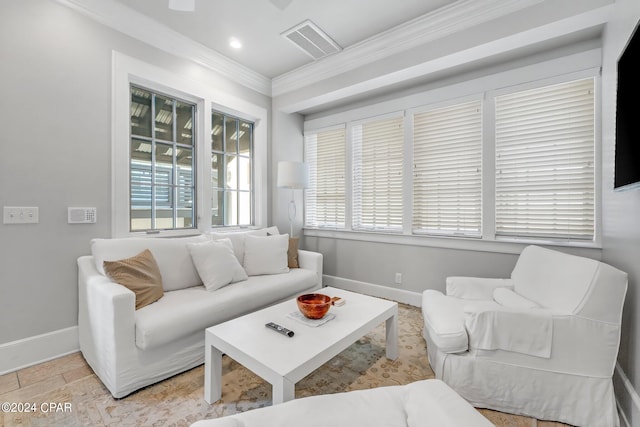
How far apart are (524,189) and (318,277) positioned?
2.24 metres

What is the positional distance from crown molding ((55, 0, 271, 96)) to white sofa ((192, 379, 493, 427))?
3111 mm

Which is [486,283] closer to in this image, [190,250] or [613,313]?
[613,313]

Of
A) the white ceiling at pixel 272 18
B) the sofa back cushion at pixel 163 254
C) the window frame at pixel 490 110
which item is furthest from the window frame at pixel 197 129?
the window frame at pixel 490 110

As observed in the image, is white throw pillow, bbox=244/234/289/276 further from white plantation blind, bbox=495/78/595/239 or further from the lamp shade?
white plantation blind, bbox=495/78/595/239

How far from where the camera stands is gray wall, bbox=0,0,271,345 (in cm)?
200

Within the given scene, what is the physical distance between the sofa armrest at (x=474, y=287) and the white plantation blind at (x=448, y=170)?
2.43 feet

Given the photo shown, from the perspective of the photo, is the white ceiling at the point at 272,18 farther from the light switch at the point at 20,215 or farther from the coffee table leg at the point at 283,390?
the coffee table leg at the point at 283,390

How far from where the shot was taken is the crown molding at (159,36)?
235 cm

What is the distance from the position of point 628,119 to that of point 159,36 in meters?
3.58

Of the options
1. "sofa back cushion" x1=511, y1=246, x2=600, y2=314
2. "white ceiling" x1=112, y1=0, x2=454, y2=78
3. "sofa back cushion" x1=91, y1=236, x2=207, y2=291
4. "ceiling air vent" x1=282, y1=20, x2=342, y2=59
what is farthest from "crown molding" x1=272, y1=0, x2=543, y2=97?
"sofa back cushion" x1=91, y1=236, x2=207, y2=291

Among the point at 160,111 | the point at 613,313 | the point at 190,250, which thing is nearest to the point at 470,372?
the point at 613,313

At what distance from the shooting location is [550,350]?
5.06 ft

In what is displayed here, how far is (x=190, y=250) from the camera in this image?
2.53 m

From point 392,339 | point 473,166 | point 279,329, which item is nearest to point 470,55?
point 473,166
